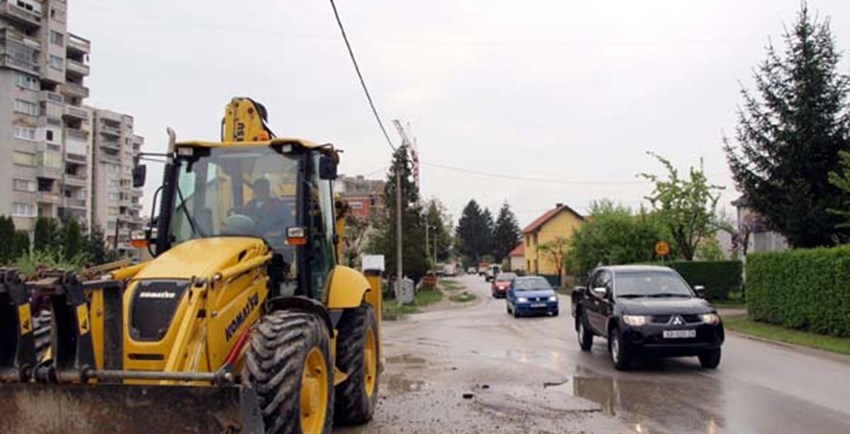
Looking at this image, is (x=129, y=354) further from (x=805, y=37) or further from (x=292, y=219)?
(x=805, y=37)

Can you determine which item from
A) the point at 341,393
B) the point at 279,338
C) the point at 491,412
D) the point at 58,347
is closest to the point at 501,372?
the point at 491,412

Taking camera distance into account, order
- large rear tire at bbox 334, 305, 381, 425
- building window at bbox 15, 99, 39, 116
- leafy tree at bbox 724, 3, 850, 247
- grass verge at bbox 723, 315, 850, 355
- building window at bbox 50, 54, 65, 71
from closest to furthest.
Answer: large rear tire at bbox 334, 305, 381, 425, grass verge at bbox 723, 315, 850, 355, leafy tree at bbox 724, 3, 850, 247, building window at bbox 15, 99, 39, 116, building window at bbox 50, 54, 65, 71

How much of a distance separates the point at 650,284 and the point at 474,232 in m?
126

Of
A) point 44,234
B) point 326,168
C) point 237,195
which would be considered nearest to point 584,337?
point 326,168

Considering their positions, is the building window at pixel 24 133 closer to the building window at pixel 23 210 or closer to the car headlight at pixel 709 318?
the building window at pixel 23 210

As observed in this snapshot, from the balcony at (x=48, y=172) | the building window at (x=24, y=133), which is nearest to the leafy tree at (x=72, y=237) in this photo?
the balcony at (x=48, y=172)

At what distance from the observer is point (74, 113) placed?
3059 inches

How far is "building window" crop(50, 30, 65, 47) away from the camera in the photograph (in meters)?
71.7

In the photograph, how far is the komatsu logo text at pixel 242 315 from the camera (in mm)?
6043

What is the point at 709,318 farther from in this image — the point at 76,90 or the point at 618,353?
the point at 76,90

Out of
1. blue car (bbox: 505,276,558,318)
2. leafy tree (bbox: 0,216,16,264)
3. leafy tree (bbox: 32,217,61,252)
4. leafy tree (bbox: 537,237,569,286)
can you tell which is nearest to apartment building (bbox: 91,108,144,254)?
leafy tree (bbox: 32,217,61,252)

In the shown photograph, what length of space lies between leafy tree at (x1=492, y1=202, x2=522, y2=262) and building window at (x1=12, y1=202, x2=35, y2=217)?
264ft

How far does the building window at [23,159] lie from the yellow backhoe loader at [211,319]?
67.6 metres

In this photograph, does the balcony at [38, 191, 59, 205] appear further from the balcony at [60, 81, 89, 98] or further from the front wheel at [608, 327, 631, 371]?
the front wheel at [608, 327, 631, 371]
